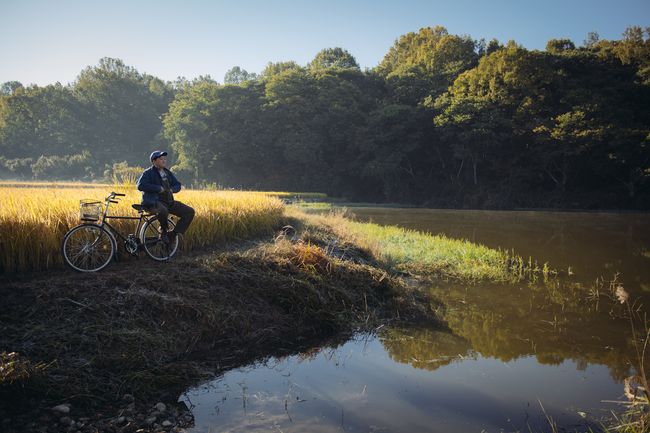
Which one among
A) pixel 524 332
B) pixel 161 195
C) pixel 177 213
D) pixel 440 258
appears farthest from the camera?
pixel 440 258

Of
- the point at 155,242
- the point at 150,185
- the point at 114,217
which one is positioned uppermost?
the point at 150,185

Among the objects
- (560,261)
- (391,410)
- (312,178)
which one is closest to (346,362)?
(391,410)

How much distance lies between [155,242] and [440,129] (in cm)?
3667

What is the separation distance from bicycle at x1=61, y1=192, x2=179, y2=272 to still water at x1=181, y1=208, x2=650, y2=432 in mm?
3252

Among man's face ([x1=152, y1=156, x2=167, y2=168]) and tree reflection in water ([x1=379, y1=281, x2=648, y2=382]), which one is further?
man's face ([x1=152, y1=156, x2=167, y2=168])

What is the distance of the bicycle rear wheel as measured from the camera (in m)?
7.71

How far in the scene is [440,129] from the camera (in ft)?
133

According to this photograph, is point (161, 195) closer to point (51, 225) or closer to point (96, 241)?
point (96, 241)

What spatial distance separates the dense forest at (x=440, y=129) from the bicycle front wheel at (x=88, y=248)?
3488 centimetres

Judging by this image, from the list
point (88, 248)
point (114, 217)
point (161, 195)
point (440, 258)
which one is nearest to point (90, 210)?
point (114, 217)

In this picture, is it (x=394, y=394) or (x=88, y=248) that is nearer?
(x=394, y=394)

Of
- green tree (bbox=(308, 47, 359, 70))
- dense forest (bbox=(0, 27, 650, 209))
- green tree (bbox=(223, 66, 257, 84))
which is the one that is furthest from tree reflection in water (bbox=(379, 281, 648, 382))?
green tree (bbox=(223, 66, 257, 84))

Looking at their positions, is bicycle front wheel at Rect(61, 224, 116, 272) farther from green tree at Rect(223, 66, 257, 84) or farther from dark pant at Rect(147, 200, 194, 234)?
green tree at Rect(223, 66, 257, 84)

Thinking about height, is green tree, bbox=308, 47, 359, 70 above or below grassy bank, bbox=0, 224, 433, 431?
above
